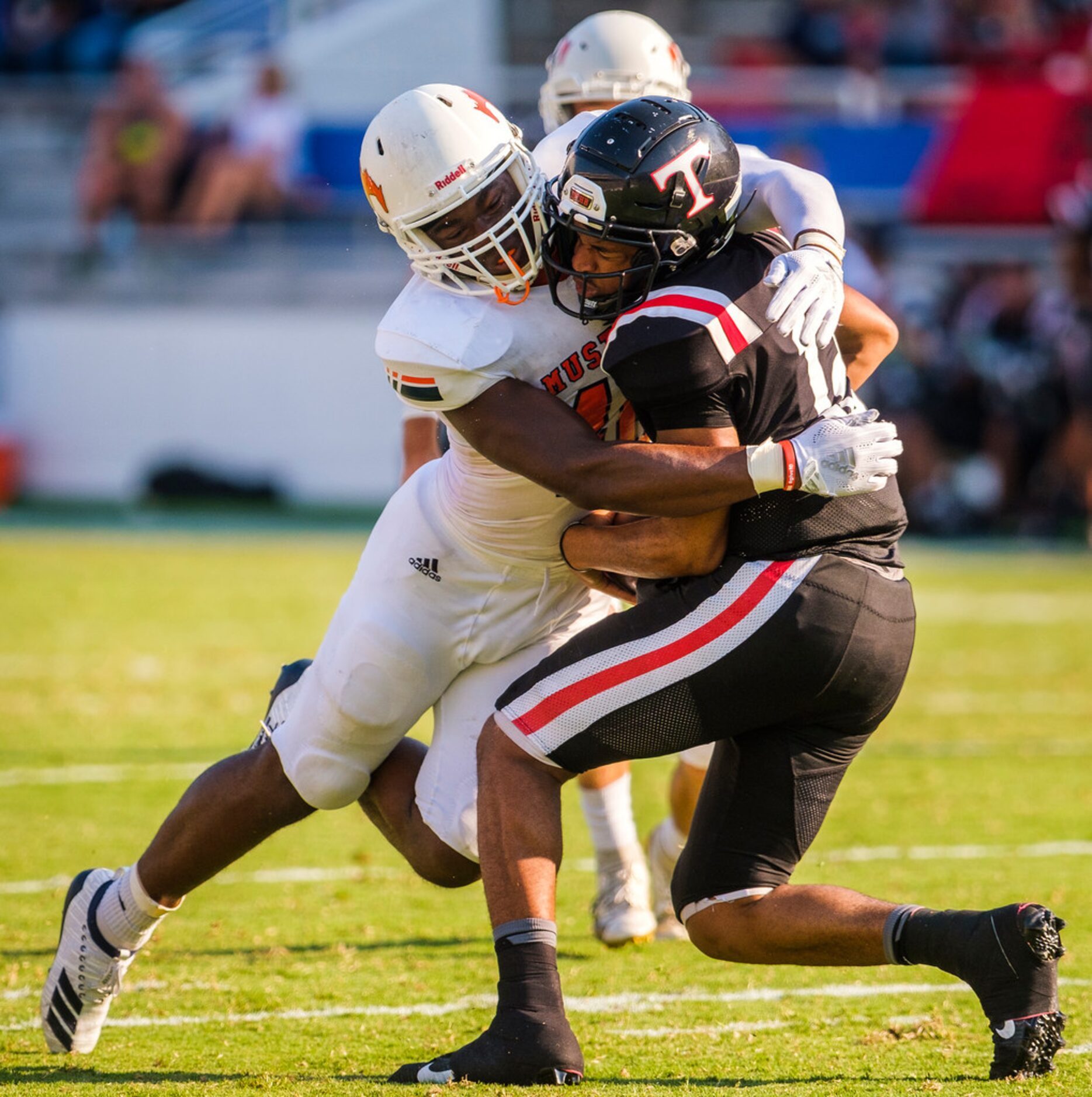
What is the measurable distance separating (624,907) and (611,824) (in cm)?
20

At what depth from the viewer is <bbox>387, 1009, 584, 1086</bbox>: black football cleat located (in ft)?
8.87

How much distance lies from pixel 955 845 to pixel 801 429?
2121mm

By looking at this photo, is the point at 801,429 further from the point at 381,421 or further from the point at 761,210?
the point at 381,421

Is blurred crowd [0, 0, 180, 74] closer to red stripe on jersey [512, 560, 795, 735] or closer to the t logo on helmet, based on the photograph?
the t logo on helmet

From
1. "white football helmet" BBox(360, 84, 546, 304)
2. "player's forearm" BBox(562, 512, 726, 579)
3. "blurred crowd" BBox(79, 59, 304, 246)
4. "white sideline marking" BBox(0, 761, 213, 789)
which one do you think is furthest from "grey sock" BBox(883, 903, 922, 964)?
"blurred crowd" BBox(79, 59, 304, 246)

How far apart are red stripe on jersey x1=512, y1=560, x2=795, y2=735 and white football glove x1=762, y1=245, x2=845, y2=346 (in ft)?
1.35

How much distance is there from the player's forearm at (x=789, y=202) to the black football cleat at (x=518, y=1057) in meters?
1.56

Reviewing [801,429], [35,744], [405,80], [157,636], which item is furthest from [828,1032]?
[405,80]

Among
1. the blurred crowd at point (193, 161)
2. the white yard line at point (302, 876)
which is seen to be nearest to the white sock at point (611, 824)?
the white yard line at point (302, 876)

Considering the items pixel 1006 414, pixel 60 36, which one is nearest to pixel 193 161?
pixel 60 36

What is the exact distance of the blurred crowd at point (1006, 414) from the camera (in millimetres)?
12695

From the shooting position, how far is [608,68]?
14.7 feet

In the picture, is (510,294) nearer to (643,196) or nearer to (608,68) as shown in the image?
(643,196)

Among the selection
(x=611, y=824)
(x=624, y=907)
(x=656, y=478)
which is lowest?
(x=624, y=907)
